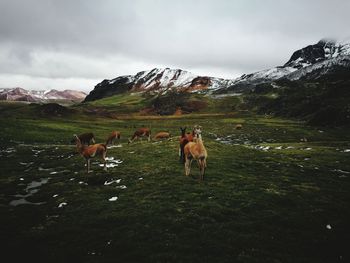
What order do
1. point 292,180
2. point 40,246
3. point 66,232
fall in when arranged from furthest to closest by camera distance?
point 292,180 < point 66,232 < point 40,246

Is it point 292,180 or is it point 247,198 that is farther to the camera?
point 292,180

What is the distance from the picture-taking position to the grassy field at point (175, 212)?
546 inches

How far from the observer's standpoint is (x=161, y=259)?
12.9 metres

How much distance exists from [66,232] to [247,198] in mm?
10805

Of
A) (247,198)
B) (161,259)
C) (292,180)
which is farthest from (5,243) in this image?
(292,180)

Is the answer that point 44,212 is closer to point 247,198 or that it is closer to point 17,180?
point 17,180

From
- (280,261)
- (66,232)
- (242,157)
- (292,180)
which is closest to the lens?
(280,261)

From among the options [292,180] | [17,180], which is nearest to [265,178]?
[292,180]

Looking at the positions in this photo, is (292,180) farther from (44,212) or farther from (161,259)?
(44,212)

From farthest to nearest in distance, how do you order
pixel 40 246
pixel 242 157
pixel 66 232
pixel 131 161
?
pixel 242 157
pixel 131 161
pixel 66 232
pixel 40 246

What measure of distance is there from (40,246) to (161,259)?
5759 millimetres

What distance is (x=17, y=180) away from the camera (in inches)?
1048

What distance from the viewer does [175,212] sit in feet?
58.5

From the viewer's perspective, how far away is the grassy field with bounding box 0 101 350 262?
13867 mm
